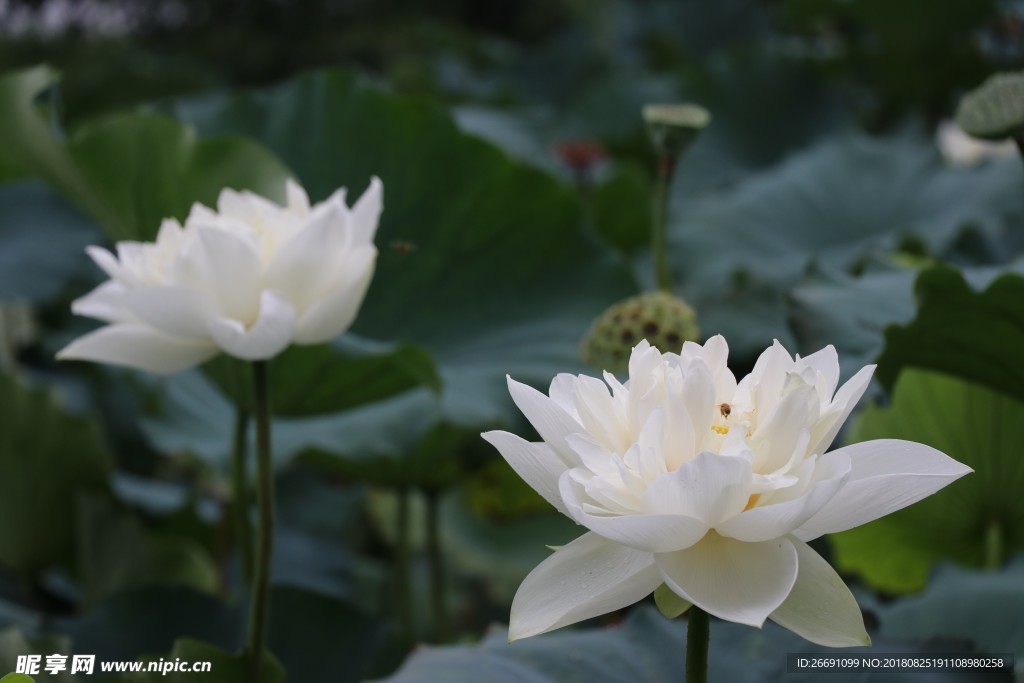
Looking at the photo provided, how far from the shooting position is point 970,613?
2.76ft

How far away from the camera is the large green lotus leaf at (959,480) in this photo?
94 cm

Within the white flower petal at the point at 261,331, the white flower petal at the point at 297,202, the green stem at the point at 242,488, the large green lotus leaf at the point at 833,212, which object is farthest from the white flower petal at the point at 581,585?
the large green lotus leaf at the point at 833,212

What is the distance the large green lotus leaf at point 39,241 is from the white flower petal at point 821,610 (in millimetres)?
1023

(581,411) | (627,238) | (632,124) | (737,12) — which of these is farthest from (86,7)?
(581,411)

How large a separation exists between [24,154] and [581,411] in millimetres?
843

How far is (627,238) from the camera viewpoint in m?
1.59

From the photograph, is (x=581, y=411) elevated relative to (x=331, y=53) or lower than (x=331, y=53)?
elevated

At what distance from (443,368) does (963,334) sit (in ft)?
1.59

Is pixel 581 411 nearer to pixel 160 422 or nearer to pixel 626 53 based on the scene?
pixel 160 422

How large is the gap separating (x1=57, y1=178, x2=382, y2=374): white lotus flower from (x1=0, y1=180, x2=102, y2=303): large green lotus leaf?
0.58 meters

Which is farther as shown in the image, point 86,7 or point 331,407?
point 86,7

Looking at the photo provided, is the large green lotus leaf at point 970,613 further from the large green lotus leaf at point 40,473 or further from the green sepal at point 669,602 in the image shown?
the large green lotus leaf at point 40,473

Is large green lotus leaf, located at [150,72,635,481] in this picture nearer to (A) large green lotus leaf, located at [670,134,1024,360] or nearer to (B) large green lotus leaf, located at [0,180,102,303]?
(A) large green lotus leaf, located at [670,134,1024,360]

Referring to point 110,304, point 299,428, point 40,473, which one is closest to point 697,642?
point 110,304
